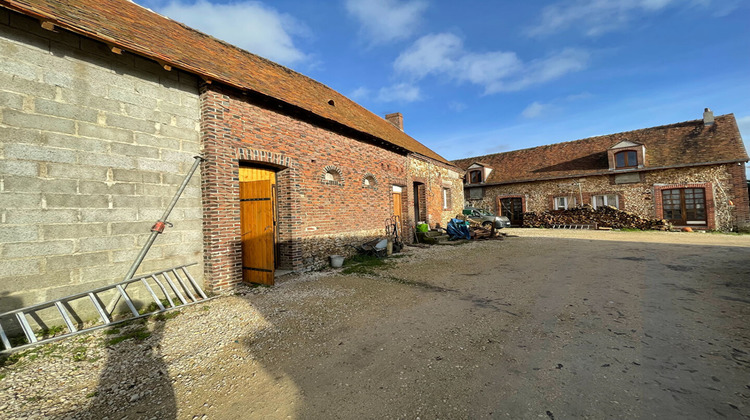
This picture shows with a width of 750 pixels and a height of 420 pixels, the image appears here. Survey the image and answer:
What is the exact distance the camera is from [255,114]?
20.9 ft

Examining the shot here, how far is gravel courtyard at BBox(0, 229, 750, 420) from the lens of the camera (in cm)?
223

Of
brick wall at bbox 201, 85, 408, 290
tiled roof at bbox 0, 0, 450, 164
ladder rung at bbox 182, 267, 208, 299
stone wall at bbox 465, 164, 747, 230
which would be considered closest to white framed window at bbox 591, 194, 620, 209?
stone wall at bbox 465, 164, 747, 230

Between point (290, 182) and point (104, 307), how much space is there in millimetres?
3920

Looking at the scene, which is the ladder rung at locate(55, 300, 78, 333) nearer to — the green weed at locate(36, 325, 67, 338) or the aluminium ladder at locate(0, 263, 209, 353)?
the aluminium ladder at locate(0, 263, 209, 353)

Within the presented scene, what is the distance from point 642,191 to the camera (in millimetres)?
17062

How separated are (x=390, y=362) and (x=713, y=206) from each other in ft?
69.6

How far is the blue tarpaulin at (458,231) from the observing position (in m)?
13.1

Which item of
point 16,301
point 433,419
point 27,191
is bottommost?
point 433,419

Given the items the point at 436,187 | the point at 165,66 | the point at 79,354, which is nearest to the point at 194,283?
the point at 79,354

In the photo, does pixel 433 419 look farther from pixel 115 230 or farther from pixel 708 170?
pixel 708 170

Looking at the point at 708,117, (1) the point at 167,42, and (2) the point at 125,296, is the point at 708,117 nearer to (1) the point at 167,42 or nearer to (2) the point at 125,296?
(1) the point at 167,42

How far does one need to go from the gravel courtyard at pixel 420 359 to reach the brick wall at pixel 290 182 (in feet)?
5.04

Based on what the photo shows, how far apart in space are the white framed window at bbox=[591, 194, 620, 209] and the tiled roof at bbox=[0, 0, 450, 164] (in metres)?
17.1

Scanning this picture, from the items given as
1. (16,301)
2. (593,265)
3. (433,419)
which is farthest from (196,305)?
(593,265)
